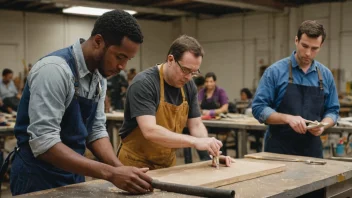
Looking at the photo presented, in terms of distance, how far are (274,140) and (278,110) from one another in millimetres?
212

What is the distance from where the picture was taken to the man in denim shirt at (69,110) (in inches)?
67.4

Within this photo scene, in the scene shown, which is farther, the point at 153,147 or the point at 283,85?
the point at 283,85

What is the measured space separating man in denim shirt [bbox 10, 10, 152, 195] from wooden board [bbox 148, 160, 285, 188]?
9.5 inches

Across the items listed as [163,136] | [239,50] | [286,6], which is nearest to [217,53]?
[239,50]

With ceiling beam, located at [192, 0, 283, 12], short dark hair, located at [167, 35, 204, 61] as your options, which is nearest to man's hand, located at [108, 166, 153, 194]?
short dark hair, located at [167, 35, 204, 61]

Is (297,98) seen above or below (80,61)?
below

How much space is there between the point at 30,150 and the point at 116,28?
2.04ft

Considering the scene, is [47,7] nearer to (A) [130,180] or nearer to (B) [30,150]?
(B) [30,150]

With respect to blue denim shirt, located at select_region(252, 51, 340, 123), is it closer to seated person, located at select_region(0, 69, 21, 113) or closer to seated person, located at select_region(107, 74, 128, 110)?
seated person, located at select_region(107, 74, 128, 110)

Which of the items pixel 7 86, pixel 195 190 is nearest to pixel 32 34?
pixel 7 86

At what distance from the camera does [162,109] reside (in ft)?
8.52

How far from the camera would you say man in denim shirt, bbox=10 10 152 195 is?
1713 millimetres

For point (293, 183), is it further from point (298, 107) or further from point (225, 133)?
point (225, 133)

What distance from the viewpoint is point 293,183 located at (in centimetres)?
204
